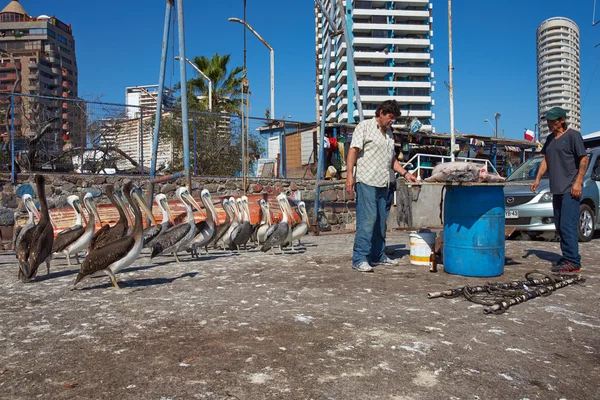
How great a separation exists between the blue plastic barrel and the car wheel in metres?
5.67

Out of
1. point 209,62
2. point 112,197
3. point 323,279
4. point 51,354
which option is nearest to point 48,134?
point 112,197

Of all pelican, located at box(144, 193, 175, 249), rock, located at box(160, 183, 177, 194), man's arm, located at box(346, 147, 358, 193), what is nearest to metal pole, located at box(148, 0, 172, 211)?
pelican, located at box(144, 193, 175, 249)

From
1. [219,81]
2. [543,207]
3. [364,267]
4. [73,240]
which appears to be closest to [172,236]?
[73,240]

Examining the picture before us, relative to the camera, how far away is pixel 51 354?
336cm

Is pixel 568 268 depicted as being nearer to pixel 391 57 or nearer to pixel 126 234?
pixel 126 234

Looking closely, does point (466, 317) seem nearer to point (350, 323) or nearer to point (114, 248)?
point (350, 323)

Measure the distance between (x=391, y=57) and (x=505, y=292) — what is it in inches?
3583

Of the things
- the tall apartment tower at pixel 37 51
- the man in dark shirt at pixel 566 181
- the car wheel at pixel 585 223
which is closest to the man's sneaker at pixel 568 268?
the man in dark shirt at pixel 566 181

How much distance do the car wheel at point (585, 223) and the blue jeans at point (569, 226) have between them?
4770 mm

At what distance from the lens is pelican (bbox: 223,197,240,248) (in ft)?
33.2

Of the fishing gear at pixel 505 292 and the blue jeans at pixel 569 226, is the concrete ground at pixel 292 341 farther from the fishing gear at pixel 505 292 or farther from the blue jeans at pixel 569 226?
the blue jeans at pixel 569 226

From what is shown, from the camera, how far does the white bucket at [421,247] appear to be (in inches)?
280

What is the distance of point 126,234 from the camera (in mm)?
7113

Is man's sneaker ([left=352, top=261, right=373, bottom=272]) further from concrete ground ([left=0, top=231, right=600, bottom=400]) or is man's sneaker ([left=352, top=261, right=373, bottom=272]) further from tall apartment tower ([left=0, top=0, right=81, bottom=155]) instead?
tall apartment tower ([left=0, top=0, right=81, bottom=155])
